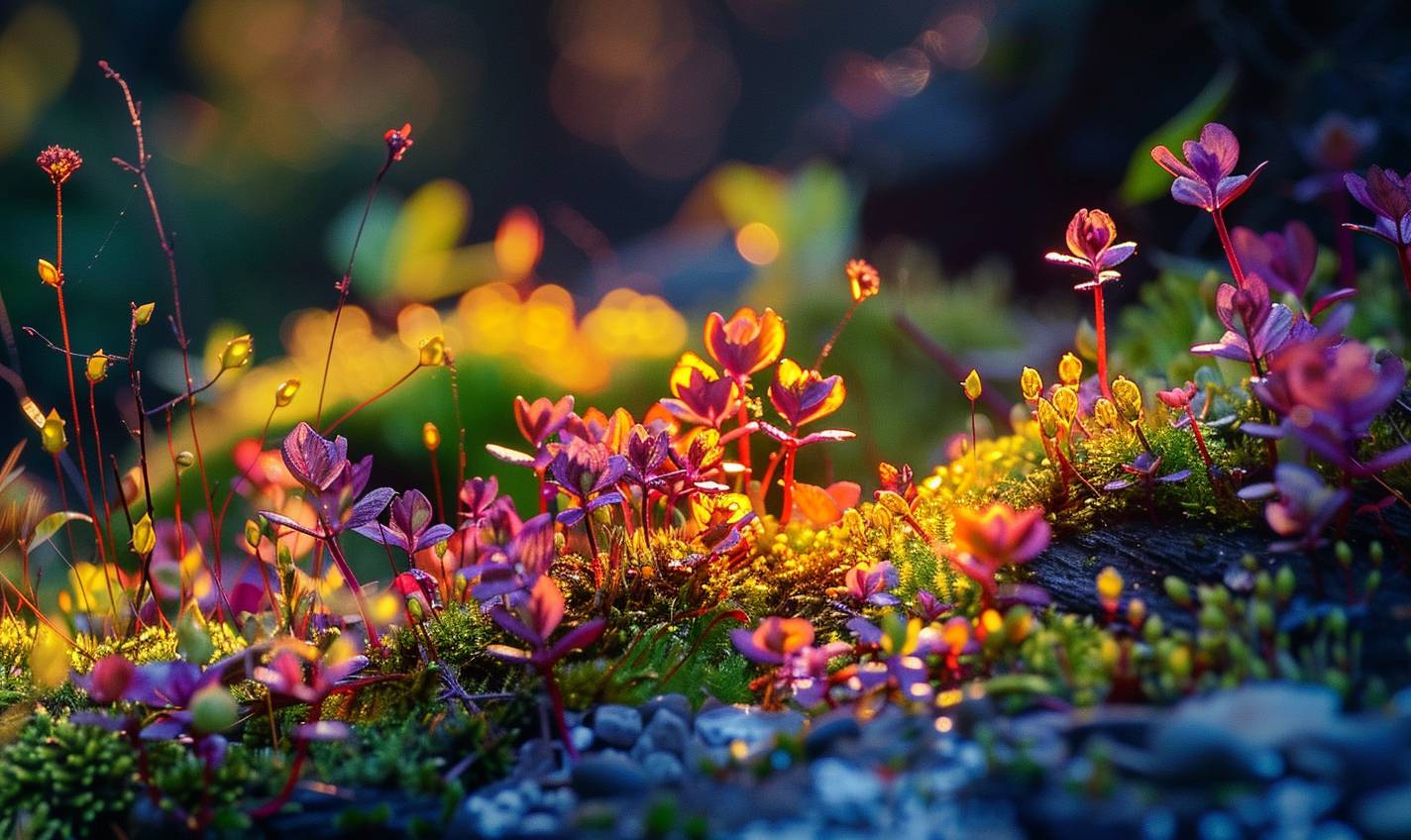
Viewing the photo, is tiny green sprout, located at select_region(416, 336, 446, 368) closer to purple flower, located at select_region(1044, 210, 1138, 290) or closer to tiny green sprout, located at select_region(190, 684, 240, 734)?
tiny green sprout, located at select_region(190, 684, 240, 734)

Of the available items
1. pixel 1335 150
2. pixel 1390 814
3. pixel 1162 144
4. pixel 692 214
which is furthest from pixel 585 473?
pixel 692 214

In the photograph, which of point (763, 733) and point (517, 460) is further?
point (517, 460)

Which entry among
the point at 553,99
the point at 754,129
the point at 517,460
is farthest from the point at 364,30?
the point at 517,460

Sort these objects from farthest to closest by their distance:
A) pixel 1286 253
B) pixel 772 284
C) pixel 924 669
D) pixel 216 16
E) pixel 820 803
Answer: pixel 216 16 → pixel 772 284 → pixel 1286 253 → pixel 924 669 → pixel 820 803

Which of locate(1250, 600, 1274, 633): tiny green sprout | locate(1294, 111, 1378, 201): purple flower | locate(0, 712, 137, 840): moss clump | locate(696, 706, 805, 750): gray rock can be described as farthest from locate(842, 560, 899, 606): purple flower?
locate(1294, 111, 1378, 201): purple flower

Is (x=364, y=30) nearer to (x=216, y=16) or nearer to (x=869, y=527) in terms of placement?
(x=216, y=16)

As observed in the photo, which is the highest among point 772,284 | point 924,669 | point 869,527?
point 772,284

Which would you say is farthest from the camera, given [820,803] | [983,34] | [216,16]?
[216,16]
